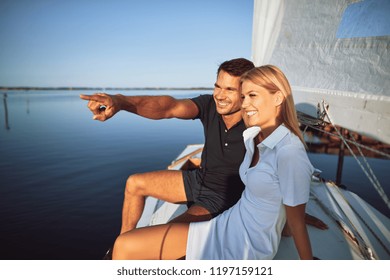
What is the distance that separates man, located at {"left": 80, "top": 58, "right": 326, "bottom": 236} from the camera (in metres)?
2.40

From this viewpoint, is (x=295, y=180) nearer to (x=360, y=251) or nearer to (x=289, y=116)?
(x=289, y=116)

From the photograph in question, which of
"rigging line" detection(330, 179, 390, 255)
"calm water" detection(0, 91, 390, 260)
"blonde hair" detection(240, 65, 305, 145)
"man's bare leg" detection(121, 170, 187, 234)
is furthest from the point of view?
"calm water" detection(0, 91, 390, 260)

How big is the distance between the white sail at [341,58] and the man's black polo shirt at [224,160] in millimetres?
744

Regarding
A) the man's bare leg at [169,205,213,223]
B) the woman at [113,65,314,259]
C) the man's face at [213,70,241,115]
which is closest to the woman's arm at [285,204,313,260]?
the woman at [113,65,314,259]

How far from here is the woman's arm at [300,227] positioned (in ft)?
4.65

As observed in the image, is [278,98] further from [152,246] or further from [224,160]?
[152,246]

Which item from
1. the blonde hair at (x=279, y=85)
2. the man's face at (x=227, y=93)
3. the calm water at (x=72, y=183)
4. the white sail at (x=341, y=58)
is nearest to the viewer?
the white sail at (x=341, y=58)

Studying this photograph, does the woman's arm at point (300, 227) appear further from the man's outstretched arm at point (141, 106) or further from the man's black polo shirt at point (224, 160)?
the man's outstretched arm at point (141, 106)

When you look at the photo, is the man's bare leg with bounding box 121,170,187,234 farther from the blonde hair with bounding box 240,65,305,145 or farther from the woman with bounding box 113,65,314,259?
the blonde hair with bounding box 240,65,305,145

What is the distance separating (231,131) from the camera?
2549mm

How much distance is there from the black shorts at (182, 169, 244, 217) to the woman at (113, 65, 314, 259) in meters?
0.64

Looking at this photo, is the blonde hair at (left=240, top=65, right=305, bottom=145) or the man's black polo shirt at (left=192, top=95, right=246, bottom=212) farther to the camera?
the man's black polo shirt at (left=192, top=95, right=246, bottom=212)

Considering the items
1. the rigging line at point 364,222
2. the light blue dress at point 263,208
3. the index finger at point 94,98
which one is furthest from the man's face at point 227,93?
the rigging line at point 364,222
